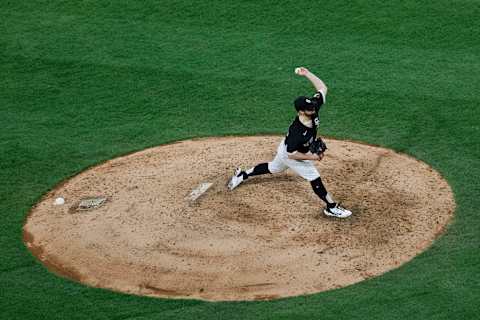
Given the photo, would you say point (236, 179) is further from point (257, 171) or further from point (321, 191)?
point (321, 191)

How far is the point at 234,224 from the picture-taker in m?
10.4

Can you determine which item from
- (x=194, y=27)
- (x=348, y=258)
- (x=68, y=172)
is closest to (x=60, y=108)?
(x=68, y=172)

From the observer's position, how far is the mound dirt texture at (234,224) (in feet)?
31.1

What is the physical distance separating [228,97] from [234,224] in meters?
3.88

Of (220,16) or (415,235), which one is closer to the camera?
(415,235)

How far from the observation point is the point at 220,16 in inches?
628

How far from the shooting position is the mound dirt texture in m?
9.48

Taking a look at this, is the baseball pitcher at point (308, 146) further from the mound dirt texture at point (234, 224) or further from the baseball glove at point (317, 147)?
the mound dirt texture at point (234, 224)

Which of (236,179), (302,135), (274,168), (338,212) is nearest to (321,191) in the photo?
(338,212)

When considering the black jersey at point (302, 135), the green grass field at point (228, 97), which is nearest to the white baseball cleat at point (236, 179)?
the black jersey at point (302, 135)

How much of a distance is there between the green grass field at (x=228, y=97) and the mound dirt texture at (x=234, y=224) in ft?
0.90

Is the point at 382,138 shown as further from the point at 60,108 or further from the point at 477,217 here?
the point at 60,108

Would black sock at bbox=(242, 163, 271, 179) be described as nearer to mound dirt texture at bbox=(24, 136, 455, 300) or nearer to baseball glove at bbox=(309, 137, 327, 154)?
mound dirt texture at bbox=(24, 136, 455, 300)

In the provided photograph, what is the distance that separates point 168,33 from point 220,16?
1.06 m
